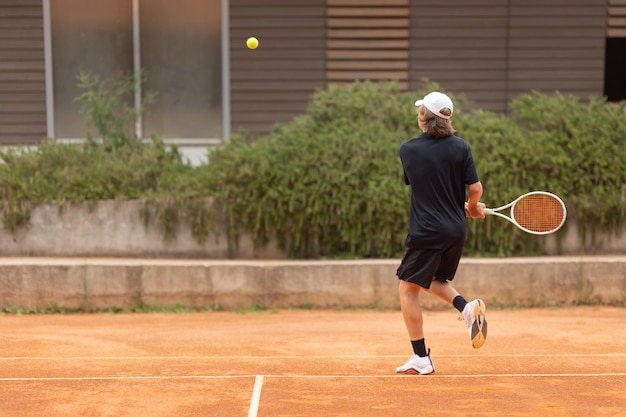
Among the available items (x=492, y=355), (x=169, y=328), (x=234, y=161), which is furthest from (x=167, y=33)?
(x=492, y=355)

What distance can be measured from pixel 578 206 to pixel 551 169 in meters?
0.52

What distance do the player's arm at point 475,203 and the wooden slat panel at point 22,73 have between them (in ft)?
24.0

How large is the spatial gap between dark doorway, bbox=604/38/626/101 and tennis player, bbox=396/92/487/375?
7.01 metres

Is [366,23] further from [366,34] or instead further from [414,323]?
[414,323]

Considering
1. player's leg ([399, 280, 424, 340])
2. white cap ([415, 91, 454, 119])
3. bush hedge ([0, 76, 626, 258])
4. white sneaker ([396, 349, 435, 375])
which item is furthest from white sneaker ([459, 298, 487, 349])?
bush hedge ([0, 76, 626, 258])

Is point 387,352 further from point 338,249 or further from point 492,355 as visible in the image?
point 338,249

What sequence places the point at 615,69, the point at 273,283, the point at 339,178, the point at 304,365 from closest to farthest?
the point at 304,365
the point at 273,283
the point at 339,178
the point at 615,69

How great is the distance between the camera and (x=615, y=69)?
472 inches

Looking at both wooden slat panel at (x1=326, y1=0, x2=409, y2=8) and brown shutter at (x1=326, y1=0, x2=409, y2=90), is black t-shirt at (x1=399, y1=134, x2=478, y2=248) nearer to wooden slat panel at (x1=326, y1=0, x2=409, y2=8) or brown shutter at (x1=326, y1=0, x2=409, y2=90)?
brown shutter at (x1=326, y1=0, x2=409, y2=90)

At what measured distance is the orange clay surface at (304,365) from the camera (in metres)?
5.30

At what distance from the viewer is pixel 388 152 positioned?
385 inches

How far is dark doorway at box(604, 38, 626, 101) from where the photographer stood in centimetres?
1184

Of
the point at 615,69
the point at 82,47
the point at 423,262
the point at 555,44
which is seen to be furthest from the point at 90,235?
the point at 615,69

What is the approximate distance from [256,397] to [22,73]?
296 inches
